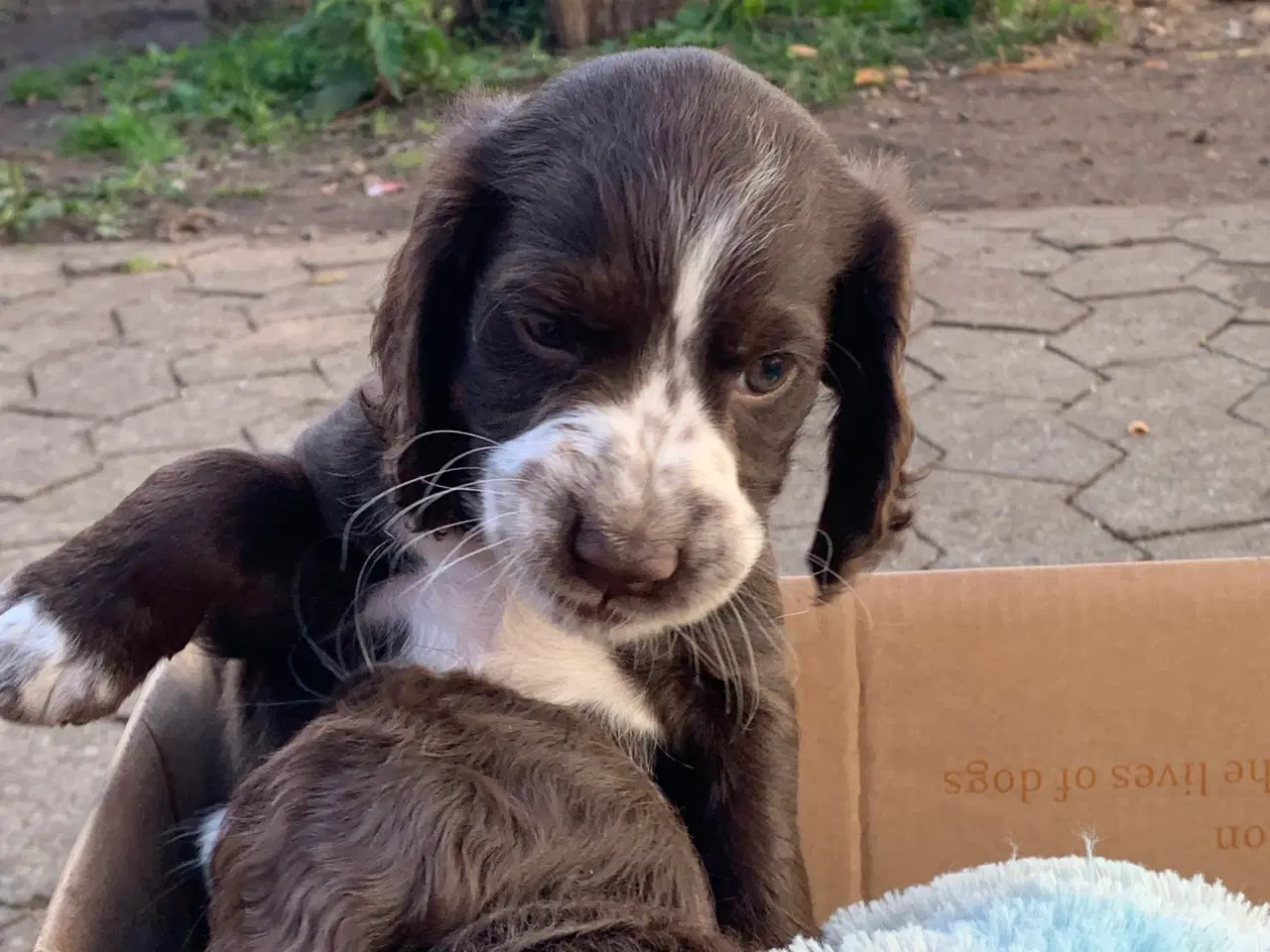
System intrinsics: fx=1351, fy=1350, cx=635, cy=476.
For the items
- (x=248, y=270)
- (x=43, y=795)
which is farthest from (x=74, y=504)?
(x=248, y=270)

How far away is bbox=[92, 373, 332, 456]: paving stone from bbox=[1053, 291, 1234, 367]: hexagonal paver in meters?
2.29

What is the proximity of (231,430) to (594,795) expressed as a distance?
2.59 meters

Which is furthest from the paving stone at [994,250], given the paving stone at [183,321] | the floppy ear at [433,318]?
the floppy ear at [433,318]

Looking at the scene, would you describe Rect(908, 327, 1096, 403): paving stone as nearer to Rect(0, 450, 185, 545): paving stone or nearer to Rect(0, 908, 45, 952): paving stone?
Rect(0, 450, 185, 545): paving stone

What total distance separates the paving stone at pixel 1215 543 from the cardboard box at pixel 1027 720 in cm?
123

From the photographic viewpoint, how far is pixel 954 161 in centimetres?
570

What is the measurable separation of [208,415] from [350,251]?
137cm

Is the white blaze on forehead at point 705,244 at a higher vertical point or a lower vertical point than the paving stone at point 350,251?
higher

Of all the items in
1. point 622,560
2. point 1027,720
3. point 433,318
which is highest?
point 433,318

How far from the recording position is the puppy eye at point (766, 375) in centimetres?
153

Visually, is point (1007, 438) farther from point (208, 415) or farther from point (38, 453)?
point (38, 453)

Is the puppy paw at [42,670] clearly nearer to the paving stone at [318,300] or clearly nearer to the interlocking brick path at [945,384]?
the interlocking brick path at [945,384]

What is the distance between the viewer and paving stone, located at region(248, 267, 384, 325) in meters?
4.46

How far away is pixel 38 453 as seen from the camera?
3.69 m
